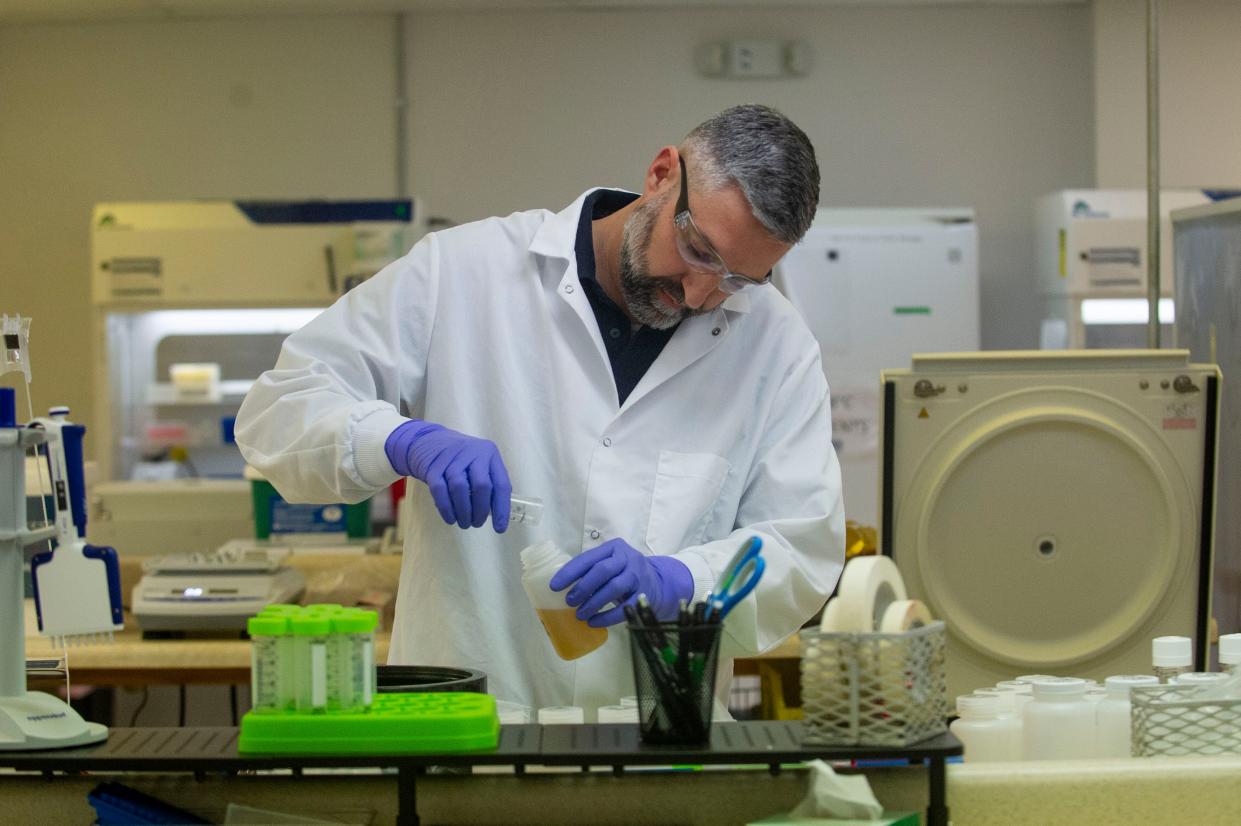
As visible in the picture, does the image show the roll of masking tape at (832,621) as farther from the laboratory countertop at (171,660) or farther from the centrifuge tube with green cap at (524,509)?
the laboratory countertop at (171,660)

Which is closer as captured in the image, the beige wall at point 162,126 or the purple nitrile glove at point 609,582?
the purple nitrile glove at point 609,582

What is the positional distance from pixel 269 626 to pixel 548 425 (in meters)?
0.72

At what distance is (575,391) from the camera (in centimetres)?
166

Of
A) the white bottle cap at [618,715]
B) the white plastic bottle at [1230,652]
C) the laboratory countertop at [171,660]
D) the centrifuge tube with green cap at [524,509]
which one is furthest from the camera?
the laboratory countertop at [171,660]

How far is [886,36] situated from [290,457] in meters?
5.01

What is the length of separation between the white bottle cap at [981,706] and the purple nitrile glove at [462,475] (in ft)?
1.60

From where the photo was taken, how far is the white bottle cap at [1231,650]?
1275 mm

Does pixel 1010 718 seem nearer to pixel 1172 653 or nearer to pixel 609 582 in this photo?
pixel 1172 653

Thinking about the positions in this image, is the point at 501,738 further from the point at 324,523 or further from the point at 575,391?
the point at 324,523

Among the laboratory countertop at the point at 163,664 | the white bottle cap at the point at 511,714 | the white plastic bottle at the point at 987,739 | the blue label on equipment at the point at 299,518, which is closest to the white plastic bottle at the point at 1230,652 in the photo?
the white plastic bottle at the point at 987,739

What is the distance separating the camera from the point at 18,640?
1.10m

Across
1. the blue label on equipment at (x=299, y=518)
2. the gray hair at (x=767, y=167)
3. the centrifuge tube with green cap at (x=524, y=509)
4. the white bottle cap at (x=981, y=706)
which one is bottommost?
the blue label on equipment at (x=299, y=518)

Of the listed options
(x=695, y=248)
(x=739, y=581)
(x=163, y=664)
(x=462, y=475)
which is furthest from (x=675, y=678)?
(x=163, y=664)

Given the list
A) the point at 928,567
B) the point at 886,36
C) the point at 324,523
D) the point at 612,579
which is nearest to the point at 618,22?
the point at 886,36
